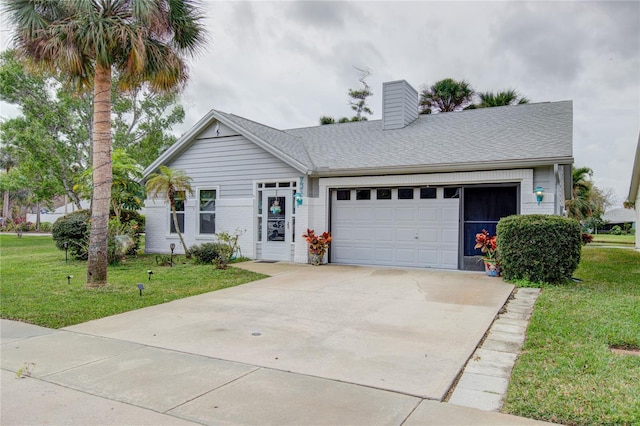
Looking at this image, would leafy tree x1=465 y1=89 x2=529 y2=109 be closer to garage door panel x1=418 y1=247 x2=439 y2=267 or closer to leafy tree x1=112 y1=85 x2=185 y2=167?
garage door panel x1=418 y1=247 x2=439 y2=267

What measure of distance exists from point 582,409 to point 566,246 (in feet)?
20.7

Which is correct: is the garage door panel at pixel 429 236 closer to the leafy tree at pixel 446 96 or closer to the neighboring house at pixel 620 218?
the leafy tree at pixel 446 96

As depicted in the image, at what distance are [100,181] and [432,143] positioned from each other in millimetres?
8818

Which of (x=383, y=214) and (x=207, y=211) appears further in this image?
(x=207, y=211)

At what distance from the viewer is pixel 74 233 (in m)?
13.2

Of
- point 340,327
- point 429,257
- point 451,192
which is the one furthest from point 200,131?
point 340,327

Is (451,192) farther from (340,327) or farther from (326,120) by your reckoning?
(326,120)

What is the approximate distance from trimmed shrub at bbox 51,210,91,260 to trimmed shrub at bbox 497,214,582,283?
11.9 m

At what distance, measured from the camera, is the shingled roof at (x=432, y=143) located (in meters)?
10.8

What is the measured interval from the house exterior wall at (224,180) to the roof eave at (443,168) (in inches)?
52.6

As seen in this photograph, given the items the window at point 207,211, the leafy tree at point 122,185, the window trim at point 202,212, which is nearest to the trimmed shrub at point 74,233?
the leafy tree at point 122,185

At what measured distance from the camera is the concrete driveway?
4266mm

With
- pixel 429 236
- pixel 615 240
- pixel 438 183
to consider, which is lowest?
pixel 615 240

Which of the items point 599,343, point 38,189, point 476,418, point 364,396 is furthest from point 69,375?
point 38,189
